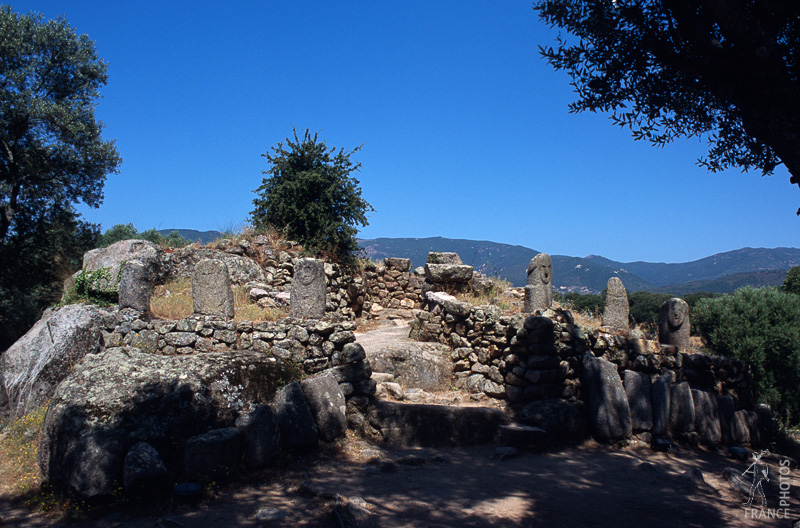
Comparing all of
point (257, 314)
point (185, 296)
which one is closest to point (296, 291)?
point (257, 314)

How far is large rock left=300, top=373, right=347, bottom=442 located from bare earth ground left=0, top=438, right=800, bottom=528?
0.29 m

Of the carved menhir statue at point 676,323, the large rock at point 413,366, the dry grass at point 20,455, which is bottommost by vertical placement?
the dry grass at point 20,455

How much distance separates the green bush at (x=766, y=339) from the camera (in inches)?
575

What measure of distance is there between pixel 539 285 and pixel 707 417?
5678 millimetres

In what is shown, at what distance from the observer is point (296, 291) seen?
31.3ft

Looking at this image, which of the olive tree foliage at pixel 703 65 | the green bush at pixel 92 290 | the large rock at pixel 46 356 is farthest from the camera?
the green bush at pixel 92 290

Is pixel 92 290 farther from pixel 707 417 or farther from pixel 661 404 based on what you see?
pixel 707 417

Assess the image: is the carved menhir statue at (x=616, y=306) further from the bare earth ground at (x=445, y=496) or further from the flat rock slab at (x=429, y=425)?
the flat rock slab at (x=429, y=425)

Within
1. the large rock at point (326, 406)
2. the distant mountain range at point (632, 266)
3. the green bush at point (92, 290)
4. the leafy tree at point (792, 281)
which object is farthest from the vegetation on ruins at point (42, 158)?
the distant mountain range at point (632, 266)

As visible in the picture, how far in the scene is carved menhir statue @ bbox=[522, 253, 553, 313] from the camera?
14.1 meters

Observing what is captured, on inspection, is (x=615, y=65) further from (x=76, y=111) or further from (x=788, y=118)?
(x=76, y=111)

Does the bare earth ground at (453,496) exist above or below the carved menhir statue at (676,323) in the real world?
below

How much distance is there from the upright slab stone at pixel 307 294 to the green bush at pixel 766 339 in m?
13.2

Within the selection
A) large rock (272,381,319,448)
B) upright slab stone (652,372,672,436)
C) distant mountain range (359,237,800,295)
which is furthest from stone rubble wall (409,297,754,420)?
distant mountain range (359,237,800,295)
